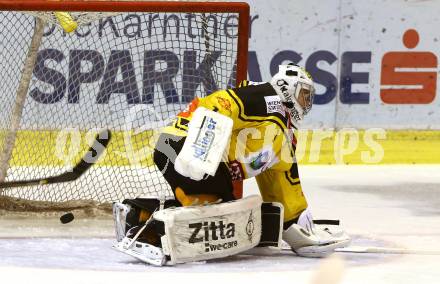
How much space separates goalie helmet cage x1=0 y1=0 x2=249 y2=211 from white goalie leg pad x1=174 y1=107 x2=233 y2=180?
99 cm

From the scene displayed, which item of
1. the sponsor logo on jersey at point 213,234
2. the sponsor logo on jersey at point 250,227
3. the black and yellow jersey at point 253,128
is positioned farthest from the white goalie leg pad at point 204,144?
the sponsor logo on jersey at point 250,227

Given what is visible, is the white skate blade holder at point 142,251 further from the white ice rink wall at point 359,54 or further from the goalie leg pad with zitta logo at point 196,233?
the white ice rink wall at point 359,54

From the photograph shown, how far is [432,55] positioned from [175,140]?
165 inches

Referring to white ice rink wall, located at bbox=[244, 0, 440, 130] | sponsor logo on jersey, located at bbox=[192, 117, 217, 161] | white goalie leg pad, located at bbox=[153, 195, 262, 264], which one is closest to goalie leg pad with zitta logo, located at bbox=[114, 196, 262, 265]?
white goalie leg pad, located at bbox=[153, 195, 262, 264]

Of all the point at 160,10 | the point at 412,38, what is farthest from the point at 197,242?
the point at 412,38

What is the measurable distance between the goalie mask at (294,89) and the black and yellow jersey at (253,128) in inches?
2.2

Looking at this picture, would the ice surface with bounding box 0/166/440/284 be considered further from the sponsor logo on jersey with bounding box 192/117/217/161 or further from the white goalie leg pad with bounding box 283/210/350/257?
the sponsor logo on jersey with bounding box 192/117/217/161

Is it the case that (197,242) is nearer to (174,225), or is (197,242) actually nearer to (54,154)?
(174,225)

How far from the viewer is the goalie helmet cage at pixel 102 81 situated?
198 inches

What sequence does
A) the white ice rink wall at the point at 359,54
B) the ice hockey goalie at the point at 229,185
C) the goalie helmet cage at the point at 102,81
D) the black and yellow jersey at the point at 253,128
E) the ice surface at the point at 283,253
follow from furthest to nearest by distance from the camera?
1. the white ice rink wall at the point at 359,54
2. the goalie helmet cage at the point at 102,81
3. the black and yellow jersey at the point at 253,128
4. the ice hockey goalie at the point at 229,185
5. the ice surface at the point at 283,253

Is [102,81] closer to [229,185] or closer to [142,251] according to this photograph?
[229,185]

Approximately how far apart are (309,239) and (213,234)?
1.44 feet

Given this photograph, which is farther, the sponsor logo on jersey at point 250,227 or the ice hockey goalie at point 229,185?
the sponsor logo on jersey at point 250,227

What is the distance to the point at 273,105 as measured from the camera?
4164mm
